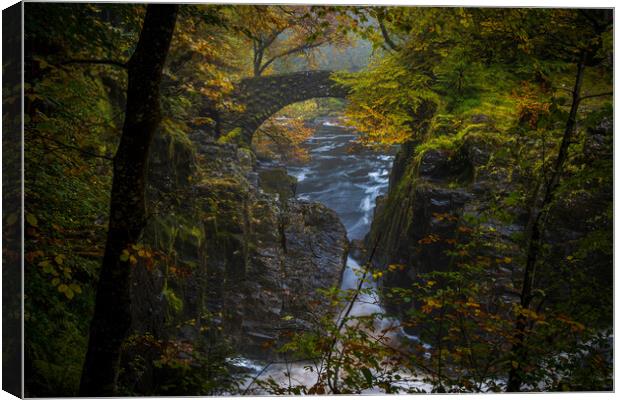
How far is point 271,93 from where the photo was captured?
1096cm

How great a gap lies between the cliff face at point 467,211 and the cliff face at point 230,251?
128cm

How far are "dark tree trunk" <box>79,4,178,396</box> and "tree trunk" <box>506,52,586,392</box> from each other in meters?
2.48

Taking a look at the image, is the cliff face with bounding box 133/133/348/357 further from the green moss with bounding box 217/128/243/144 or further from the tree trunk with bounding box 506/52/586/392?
the tree trunk with bounding box 506/52/586/392

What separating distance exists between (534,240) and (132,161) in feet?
8.49

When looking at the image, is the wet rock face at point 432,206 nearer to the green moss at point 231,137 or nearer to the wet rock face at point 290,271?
the wet rock face at point 290,271

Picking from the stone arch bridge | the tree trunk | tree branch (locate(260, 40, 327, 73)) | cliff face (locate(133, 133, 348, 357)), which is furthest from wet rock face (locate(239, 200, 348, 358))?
tree branch (locate(260, 40, 327, 73))

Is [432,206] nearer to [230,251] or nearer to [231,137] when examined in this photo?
[230,251]

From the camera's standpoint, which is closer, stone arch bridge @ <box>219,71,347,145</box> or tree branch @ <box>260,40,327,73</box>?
tree branch @ <box>260,40,327,73</box>

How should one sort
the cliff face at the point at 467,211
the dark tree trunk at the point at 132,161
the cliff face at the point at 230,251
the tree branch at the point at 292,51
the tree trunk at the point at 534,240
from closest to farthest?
the dark tree trunk at the point at 132,161, the tree trunk at the point at 534,240, the cliff face at the point at 467,211, the cliff face at the point at 230,251, the tree branch at the point at 292,51

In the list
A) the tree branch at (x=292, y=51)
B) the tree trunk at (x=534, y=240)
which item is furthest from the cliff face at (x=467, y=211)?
the tree branch at (x=292, y=51)

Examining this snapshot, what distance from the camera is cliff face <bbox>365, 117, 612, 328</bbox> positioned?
4398 mm

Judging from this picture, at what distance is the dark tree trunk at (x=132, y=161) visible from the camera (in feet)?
8.26

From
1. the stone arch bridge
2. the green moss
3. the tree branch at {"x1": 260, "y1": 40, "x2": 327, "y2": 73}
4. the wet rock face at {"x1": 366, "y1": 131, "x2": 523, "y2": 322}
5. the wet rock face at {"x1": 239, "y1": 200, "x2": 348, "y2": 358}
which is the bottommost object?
the wet rock face at {"x1": 239, "y1": 200, "x2": 348, "y2": 358}

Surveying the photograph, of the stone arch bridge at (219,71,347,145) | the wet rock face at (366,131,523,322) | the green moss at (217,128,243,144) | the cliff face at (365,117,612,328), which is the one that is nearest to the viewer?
the cliff face at (365,117,612,328)
